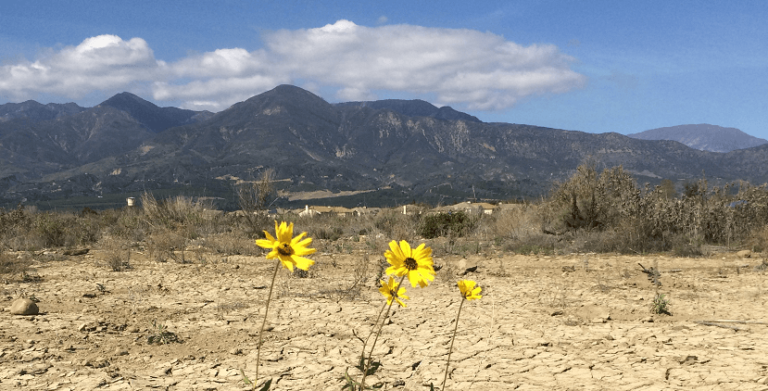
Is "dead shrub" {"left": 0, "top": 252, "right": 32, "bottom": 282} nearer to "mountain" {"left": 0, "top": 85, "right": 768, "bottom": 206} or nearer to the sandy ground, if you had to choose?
the sandy ground

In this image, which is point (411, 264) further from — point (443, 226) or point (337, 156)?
point (337, 156)

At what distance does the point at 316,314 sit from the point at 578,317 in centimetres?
282

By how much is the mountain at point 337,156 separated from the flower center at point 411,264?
68.5 meters

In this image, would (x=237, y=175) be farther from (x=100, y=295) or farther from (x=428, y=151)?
(x=100, y=295)

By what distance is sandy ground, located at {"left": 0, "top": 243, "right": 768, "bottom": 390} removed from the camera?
4.04 m

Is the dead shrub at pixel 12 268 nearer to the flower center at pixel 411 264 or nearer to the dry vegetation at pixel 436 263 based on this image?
the dry vegetation at pixel 436 263

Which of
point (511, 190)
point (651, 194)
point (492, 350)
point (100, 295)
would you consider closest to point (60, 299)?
point (100, 295)

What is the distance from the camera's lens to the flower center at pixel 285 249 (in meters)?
1.79

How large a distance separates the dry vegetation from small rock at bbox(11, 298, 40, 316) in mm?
364

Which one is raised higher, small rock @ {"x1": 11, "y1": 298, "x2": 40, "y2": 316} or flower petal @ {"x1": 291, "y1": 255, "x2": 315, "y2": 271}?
flower petal @ {"x1": 291, "y1": 255, "x2": 315, "y2": 271}

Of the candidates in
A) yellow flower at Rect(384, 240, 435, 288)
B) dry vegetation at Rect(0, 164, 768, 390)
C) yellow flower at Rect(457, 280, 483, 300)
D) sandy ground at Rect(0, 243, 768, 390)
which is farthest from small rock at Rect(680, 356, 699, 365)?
yellow flower at Rect(384, 240, 435, 288)

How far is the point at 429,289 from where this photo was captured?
7.30m

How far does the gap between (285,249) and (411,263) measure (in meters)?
0.49

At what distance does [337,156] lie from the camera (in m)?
172
